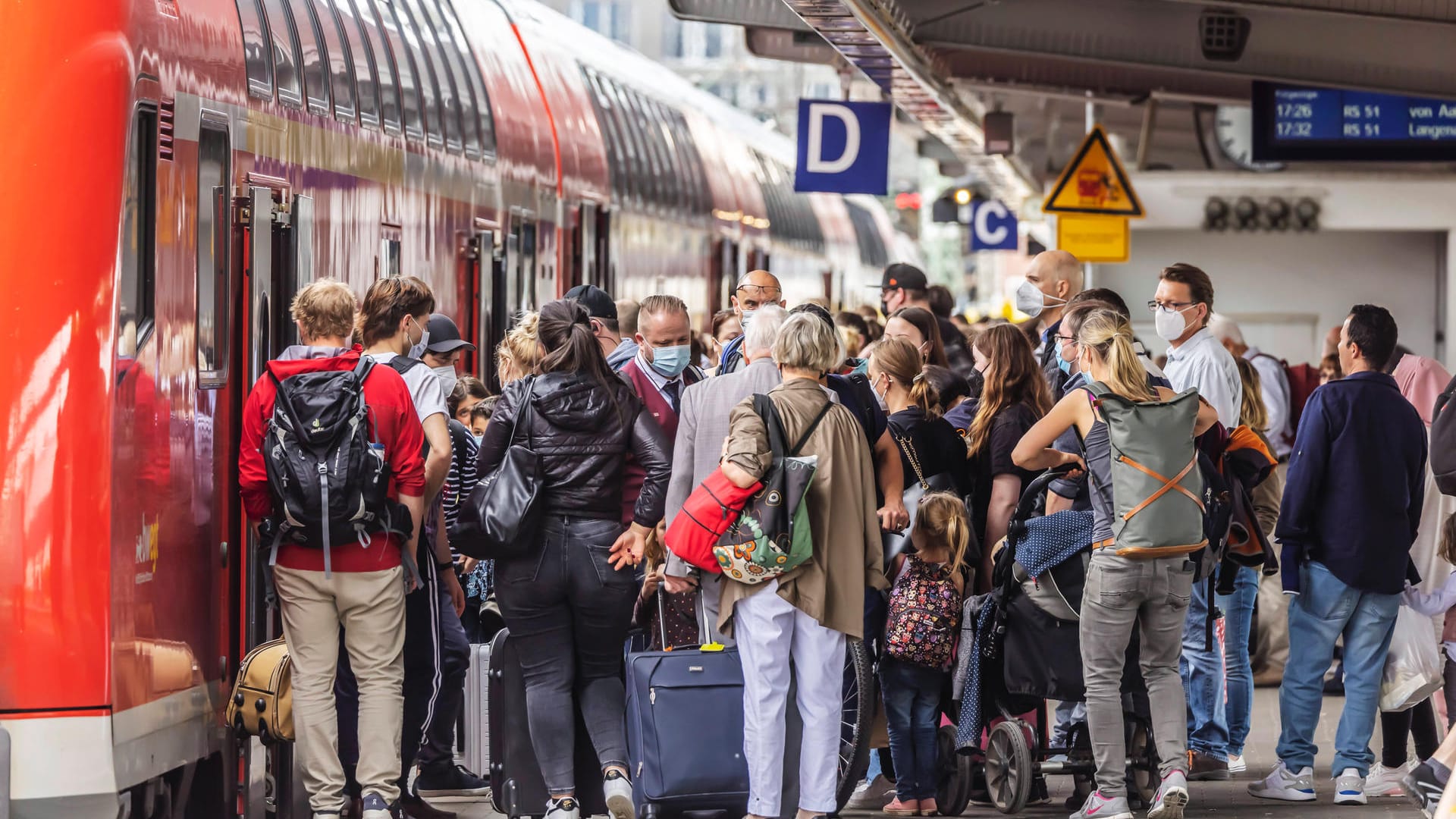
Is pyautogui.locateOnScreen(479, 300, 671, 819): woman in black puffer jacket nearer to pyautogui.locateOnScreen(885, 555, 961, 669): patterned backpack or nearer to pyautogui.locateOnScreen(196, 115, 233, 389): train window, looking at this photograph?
pyautogui.locateOnScreen(196, 115, 233, 389): train window

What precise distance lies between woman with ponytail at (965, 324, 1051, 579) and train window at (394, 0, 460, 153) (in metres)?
3.44

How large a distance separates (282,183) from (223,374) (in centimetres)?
102

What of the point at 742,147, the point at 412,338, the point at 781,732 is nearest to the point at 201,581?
the point at 412,338

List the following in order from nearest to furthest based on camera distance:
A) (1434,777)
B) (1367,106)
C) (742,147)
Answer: (1434,777)
(1367,106)
(742,147)

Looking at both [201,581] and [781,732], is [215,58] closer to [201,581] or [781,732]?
[201,581]

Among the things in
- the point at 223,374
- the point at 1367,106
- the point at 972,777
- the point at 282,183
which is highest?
the point at 1367,106

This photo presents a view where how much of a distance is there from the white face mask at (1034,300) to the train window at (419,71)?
3.06 m

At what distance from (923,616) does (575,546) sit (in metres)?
1.57

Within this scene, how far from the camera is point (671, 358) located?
8297mm

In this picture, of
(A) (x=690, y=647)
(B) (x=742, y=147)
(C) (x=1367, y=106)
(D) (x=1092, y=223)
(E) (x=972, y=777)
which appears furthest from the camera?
(B) (x=742, y=147)

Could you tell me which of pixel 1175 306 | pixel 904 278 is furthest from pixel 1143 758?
pixel 904 278

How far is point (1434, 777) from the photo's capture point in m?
7.01

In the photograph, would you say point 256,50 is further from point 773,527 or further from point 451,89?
point 451,89

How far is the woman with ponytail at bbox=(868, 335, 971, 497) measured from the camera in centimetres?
866
